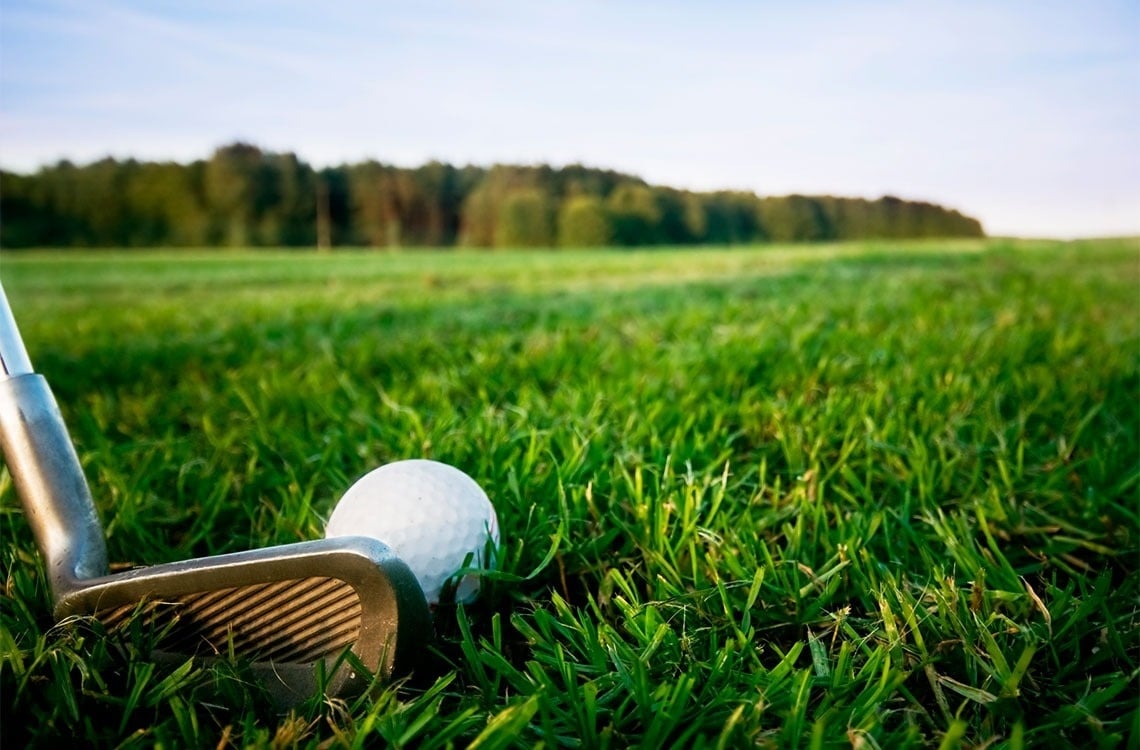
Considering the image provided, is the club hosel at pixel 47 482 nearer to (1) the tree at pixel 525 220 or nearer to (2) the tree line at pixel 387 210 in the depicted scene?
(2) the tree line at pixel 387 210

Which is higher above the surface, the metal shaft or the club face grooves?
the metal shaft

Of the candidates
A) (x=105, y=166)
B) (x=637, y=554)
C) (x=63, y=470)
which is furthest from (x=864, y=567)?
(x=105, y=166)

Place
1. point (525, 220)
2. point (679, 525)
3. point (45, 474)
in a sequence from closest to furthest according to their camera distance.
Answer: point (45, 474) < point (679, 525) < point (525, 220)

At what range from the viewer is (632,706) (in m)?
1.10

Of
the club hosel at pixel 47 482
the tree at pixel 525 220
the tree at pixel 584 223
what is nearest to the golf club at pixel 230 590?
the club hosel at pixel 47 482

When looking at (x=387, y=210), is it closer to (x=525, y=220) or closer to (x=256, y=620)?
(x=525, y=220)

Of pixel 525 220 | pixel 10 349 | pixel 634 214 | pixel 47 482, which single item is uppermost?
pixel 634 214

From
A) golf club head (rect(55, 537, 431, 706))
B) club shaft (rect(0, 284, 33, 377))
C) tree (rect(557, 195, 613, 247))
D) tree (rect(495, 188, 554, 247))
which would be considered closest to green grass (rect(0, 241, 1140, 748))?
golf club head (rect(55, 537, 431, 706))

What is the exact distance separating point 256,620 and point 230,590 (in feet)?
0.22

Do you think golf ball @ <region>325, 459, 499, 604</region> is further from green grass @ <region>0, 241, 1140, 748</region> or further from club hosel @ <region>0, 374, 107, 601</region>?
club hosel @ <region>0, 374, 107, 601</region>

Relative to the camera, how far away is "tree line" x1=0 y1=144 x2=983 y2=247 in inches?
551

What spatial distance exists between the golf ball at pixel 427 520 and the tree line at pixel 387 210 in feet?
40.6

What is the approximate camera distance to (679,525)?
150cm

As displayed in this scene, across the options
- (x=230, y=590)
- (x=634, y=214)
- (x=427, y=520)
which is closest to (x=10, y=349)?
(x=230, y=590)
